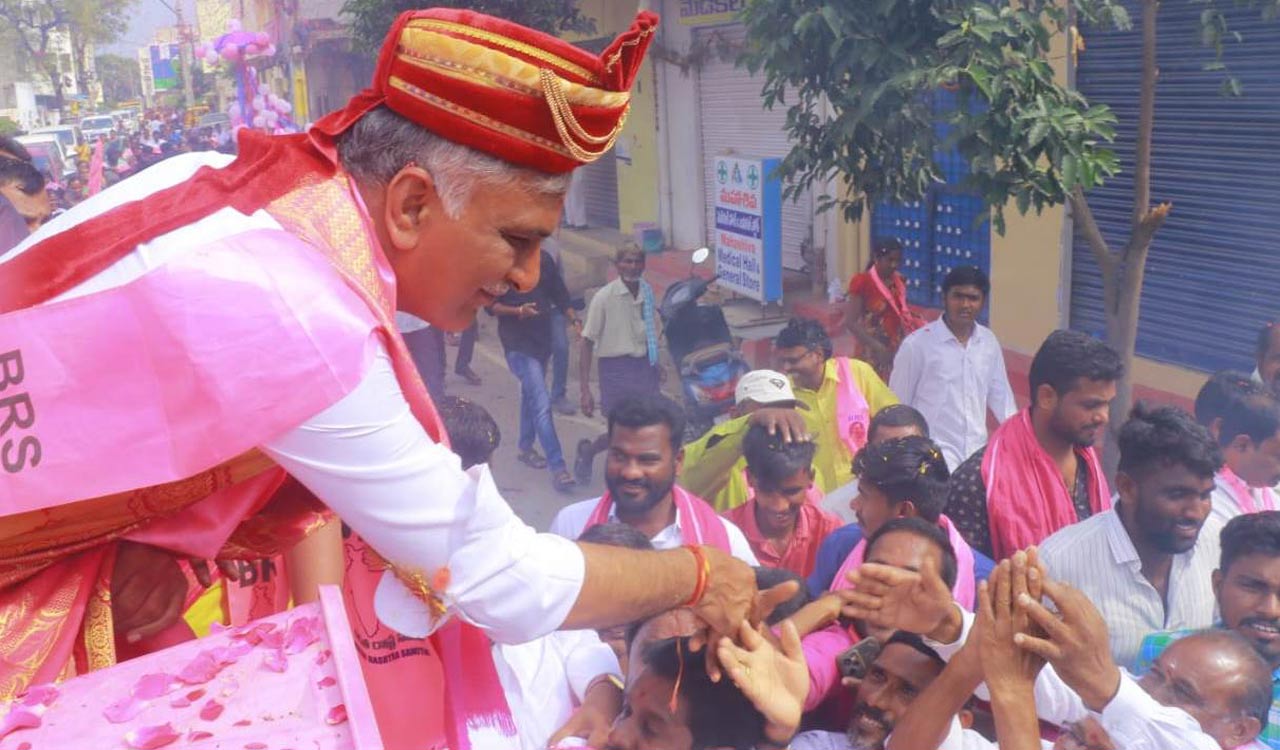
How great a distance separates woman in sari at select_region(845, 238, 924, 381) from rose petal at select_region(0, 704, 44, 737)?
6.20 m

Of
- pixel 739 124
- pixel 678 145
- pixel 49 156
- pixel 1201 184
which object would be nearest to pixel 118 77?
pixel 49 156

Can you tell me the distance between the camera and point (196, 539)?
76.6 inches

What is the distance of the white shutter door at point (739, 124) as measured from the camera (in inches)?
504

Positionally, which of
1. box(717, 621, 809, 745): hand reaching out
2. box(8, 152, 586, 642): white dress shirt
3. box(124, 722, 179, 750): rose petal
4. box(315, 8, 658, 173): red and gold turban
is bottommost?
box(717, 621, 809, 745): hand reaching out

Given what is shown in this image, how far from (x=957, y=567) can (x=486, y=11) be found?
1056 cm

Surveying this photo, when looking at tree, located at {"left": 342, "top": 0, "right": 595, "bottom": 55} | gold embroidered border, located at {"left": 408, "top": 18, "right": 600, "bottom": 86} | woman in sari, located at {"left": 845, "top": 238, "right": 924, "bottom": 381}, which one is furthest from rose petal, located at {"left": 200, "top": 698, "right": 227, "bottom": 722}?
tree, located at {"left": 342, "top": 0, "right": 595, "bottom": 55}

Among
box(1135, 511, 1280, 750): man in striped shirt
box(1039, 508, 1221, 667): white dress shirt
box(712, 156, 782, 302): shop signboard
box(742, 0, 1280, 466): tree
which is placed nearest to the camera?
box(1135, 511, 1280, 750): man in striped shirt

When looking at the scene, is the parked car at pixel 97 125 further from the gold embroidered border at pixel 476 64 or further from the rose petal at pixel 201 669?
the rose petal at pixel 201 669

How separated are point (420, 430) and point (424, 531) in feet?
0.46

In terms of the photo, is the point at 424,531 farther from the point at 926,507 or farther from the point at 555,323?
the point at 555,323

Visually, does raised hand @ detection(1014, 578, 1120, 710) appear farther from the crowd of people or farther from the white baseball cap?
the white baseball cap

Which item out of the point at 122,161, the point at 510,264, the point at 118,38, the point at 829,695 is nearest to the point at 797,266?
the point at 829,695

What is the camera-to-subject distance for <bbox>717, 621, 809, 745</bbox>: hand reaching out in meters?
2.35

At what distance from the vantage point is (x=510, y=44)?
6.31ft
